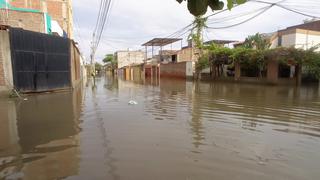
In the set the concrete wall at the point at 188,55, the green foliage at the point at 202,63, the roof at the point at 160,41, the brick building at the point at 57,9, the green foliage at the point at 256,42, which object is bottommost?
the green foliage at the point at 202,63

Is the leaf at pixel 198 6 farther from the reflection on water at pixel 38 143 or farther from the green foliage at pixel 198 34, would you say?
the green foliage at pixel 198 34

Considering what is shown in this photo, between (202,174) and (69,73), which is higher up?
(69,73)

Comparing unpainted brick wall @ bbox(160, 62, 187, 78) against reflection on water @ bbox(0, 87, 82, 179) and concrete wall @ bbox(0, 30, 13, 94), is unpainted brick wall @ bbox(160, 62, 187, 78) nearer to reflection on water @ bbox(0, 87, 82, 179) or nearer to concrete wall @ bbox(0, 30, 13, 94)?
concrete wall @ bbox(0, 30, 13, 94)

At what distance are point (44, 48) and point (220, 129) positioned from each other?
11.5 metres

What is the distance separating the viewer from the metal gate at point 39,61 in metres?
13.0

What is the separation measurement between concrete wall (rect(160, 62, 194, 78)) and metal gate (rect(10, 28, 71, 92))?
882 inches

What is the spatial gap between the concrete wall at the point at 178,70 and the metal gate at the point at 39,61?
22413 millimetres

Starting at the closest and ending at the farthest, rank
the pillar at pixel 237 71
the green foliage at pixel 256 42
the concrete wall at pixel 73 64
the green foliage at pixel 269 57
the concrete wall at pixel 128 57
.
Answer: the concrete wall at pixel 73 64, the green foliage at pixel 269 57, the pillar at pixel 237 71, the green foliage at pixel 256 42, the concrete wall at pixel 128 57

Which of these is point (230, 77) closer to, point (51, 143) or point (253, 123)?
point (253, 123)

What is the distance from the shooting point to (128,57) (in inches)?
3051

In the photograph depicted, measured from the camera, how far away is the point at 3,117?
26.8 feet

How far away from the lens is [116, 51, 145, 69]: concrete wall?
7719cm

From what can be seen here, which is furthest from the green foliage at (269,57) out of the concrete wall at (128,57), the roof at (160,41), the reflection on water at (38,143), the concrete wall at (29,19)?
the concrete wall at (128,57)

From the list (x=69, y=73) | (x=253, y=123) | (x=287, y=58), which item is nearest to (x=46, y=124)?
(x=253, y=123)
